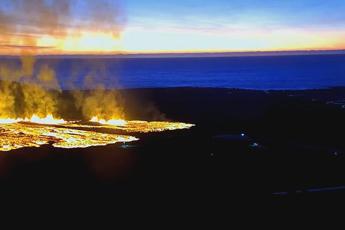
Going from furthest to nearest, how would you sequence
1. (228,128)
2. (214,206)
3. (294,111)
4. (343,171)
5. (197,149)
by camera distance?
(294,111) → (228,128) → (197,149) → (343,171) → (214,206)

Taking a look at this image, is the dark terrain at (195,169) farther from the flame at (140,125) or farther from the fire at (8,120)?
the fire at (8,120)

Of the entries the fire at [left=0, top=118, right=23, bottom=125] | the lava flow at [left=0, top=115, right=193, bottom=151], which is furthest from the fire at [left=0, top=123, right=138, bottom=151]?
the fire at [left=0, top=118, right=23, bottom=125]

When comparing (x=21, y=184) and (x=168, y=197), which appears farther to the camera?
(x=21, y=184)

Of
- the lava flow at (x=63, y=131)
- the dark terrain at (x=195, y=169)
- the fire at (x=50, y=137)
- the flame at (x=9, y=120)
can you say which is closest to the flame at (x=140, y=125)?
the lava flow at (x=63, y=131)

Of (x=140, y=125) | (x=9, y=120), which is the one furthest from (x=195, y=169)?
(x=9, y=120)

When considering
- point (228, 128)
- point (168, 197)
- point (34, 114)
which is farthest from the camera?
point (34, 114)

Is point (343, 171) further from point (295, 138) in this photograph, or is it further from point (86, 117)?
point (86, 117)

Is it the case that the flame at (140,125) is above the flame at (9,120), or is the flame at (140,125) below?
below

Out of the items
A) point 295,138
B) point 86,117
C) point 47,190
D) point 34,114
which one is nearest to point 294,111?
point 295,138

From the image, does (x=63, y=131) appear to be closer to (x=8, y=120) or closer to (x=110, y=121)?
(x=110, y=121)
